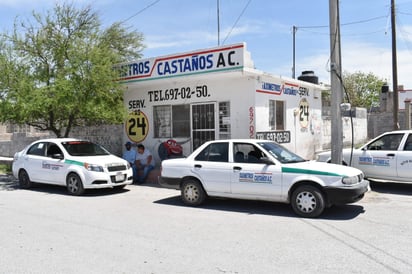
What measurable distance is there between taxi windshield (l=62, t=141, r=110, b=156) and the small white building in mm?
2726

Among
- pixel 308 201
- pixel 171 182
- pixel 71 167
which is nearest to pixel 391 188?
pixel 308 201

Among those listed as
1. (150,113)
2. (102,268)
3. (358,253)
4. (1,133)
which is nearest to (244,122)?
(150,113)

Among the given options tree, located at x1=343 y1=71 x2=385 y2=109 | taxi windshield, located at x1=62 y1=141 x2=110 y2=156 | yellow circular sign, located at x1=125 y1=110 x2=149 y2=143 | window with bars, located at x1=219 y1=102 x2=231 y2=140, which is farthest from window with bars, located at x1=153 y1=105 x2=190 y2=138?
tree, located at x1=343 y1=71 x2=385 y2=109

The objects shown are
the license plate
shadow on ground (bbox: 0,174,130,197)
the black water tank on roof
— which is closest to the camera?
the license plate

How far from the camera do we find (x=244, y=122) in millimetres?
13234

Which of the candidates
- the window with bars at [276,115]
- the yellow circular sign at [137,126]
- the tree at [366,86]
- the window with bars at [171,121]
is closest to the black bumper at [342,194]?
the window with bars at [276,115]

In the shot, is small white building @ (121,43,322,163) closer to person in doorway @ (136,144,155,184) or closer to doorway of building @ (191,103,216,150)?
doorway of building @ (191,103,216,150)

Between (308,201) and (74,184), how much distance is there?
21.0 ft

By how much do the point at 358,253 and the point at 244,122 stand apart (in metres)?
8.17

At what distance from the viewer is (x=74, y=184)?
10875mm

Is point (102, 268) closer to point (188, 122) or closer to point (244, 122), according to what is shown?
point (244, 122)

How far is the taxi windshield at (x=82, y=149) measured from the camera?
1165cm

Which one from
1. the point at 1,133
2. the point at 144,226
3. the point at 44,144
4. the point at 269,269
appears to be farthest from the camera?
the point at 1,133

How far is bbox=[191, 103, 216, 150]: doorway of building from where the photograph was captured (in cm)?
1409
